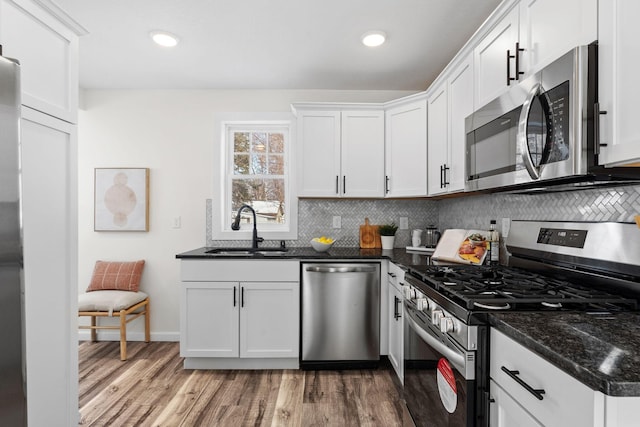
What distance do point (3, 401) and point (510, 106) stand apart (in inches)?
80.0

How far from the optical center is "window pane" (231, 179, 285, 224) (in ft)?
11.7

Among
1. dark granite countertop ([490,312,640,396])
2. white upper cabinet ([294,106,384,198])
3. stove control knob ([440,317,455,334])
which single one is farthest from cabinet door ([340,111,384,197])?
dark granite countertop ([490,312,640,396])

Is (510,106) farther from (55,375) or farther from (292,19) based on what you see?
(55,375)

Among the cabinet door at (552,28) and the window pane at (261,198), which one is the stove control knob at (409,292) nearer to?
the cabinet door at (552,28)

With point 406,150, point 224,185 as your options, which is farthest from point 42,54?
point 406,150

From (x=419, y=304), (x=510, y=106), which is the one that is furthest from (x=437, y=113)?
(x=419, y=304)

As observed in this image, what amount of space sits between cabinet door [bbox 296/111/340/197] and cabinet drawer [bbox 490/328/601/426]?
85.4 inches

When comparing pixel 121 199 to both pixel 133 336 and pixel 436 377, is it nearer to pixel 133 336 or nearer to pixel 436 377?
pixel 133 336

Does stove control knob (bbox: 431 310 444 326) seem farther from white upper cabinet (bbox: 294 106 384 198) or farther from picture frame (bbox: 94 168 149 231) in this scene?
picture frame (bbox: 94 168 149 231)

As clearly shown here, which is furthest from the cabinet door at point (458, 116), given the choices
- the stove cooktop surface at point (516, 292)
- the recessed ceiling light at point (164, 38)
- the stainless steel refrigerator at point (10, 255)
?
the stainless steel refrigerator at point (10, 255)

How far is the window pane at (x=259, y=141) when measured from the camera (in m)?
3.56

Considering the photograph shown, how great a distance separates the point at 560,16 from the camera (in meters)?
1.29

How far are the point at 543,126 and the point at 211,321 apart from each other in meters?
2.51

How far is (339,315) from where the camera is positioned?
109 inches
